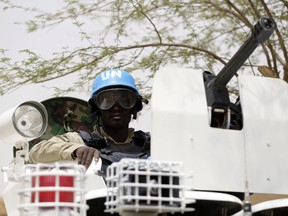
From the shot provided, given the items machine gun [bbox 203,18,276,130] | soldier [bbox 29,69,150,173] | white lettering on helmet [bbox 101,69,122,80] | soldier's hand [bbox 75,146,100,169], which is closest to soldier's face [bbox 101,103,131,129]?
soldier [bbox 29,69,150,173]

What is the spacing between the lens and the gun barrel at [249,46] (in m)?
3.14

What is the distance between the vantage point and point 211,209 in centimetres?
300

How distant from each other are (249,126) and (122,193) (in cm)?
121

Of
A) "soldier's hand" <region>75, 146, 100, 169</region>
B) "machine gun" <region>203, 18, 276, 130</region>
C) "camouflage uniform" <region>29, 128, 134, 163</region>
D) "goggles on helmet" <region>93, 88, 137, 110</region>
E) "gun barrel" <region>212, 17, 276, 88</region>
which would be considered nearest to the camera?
"gun barrel" <region>212, 17, 276, 88</region>

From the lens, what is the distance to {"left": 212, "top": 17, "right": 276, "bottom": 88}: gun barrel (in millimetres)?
3142

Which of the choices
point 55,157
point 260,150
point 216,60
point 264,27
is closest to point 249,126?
point 260,150

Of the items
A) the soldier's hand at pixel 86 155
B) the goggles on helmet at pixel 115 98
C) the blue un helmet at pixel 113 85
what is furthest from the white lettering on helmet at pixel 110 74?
the soldier's hand at pixel 86 155

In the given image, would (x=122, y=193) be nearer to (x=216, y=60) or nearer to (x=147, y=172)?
(x=147, y=172)

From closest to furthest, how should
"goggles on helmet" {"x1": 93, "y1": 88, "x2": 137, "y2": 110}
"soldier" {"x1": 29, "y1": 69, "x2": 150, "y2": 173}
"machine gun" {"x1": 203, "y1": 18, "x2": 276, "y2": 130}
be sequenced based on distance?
"machine gun" {"x1": 203, "y1": 18, "x2": 276, "y2": 130} < "soldier" {"x1": 29, "y1": 69, "x2": 150, "y2": 173} < "goggles on helmet" {"x1": 93, "y1": 88, "x2": 137, "y2": 110}

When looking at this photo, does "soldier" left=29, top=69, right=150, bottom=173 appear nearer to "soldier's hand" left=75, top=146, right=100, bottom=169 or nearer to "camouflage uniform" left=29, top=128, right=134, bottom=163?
"camouflage uniform" left=29, top=128, right=134, bottom=163

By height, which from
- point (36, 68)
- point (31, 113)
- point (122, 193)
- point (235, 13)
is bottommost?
point (122, 193)

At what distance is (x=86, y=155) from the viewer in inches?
138

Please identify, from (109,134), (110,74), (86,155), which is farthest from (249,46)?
(109,134)

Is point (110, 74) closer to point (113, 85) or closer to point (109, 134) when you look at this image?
point (113, 85)
